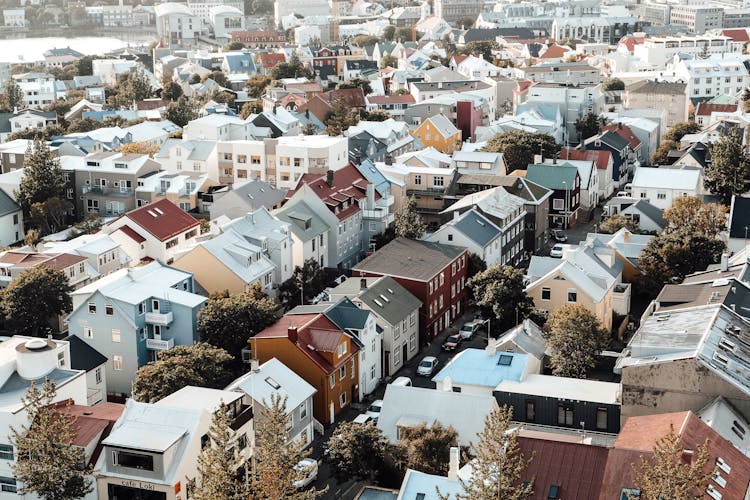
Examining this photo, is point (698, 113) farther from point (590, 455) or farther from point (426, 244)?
point (590, 455)

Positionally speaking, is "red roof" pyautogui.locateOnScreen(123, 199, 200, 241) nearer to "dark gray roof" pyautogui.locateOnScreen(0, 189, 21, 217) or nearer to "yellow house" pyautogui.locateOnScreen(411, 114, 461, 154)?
"dark gray roof" pyautogui.locateOnScreen(0, 189, 21, 217)

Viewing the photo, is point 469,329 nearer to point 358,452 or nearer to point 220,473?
point 358,452

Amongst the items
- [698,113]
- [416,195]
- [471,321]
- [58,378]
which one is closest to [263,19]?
[698,113]

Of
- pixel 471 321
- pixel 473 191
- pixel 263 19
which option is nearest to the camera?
pixel 471 321

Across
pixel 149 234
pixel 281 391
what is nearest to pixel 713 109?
pixel 149 234

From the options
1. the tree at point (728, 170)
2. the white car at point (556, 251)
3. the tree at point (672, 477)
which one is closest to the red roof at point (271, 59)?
the tree at point (728, 170)
